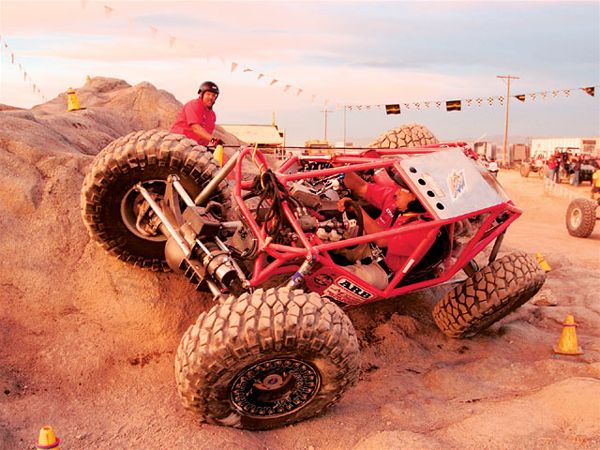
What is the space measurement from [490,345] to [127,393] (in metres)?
3.35

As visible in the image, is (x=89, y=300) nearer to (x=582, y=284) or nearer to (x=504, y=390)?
(x=504, y=390)

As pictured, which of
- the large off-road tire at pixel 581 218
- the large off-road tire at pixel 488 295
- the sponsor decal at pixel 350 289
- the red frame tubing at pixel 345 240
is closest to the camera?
the red frame tubing at pixel 345 240

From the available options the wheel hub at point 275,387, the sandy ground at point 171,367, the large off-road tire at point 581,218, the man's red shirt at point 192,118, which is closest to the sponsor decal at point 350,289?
the sandy ground at point 171,367

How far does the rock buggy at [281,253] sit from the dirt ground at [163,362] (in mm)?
252

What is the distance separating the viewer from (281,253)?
4285 mm

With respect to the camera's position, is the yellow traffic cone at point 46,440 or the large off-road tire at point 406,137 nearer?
the yellow traffic cone at point 46,440

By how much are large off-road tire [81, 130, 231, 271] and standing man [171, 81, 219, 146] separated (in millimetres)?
1874

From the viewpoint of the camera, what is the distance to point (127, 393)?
4.19 metres


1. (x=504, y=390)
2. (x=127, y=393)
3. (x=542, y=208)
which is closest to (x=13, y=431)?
(x=127, y=393)

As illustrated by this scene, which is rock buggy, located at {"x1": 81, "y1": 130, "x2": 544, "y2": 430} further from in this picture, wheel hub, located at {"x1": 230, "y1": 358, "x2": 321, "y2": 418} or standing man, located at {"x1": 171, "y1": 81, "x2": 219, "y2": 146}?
standing man, located at {"x1": 171, "y1": 81, "x2": 219, "y2": 146}

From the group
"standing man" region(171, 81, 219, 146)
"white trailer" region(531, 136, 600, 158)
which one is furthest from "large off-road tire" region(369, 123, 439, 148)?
"white trailer" region(531, 136, 600, 158)

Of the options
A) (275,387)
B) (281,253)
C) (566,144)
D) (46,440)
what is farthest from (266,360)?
(566,144)

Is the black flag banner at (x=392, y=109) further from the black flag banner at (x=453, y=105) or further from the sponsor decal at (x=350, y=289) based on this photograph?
the sponsor decal at (x=350, y=289)

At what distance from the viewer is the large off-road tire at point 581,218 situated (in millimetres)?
12391
